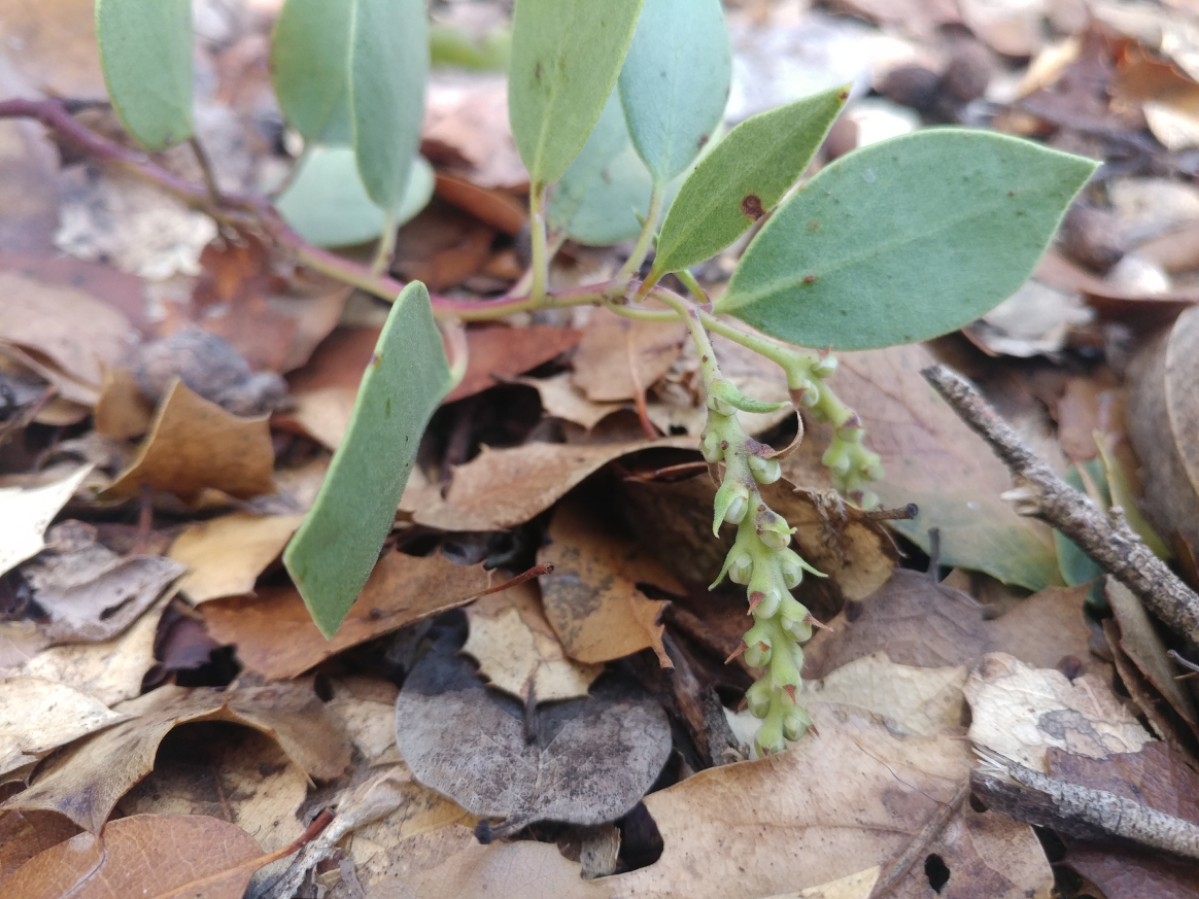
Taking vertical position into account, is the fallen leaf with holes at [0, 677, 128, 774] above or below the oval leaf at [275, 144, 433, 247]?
below

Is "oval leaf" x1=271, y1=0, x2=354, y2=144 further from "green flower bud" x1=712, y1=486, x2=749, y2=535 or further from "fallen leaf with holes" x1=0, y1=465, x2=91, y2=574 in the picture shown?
"green flower bud" x1=712, y1=486, x2=749, y2=535

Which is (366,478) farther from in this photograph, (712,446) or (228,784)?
(228,784)

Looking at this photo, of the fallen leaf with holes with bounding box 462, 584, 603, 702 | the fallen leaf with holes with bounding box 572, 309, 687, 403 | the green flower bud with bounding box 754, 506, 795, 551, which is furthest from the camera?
the fallen leaf with holes with bounding box 572, 309, 687, 403

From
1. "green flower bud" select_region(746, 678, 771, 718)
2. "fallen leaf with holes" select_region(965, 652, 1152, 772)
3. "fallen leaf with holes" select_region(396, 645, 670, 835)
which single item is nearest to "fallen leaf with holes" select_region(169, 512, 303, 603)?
"fallen leaf with holes" select_region(396, 645, 670, 835)

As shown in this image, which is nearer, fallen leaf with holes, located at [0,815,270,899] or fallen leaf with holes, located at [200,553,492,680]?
fallen leaf with holes, located at [0,815,270,899]

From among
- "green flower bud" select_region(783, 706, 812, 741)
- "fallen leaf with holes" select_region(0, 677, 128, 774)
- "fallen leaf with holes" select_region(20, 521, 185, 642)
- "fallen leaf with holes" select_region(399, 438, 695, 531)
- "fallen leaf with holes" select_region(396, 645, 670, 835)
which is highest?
"green flower bud" select_region(783, 706, 812, 741)

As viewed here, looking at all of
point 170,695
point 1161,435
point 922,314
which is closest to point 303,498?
point 170,695

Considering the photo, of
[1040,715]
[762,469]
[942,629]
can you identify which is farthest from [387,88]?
[1040,715]

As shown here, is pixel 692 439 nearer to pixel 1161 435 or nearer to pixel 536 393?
pixel 536 393
